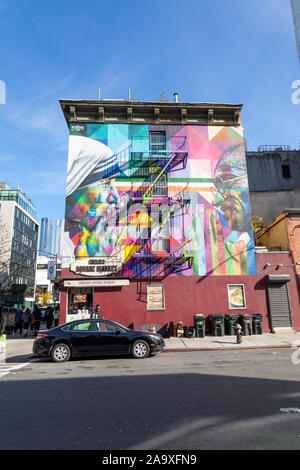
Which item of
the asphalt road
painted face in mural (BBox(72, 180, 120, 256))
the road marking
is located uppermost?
painted face in mural (BBox(72, 180, 120, 256))

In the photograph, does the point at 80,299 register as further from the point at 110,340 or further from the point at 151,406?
the point at 151,406

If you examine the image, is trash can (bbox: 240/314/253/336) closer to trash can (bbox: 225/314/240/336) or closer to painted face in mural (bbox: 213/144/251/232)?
trash can (bbox: 225/314/240/336)

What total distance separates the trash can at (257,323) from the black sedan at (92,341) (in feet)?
25.5

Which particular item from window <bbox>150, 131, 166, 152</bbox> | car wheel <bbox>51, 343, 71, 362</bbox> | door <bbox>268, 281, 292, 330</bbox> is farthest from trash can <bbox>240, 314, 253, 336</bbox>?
window <bbox>150, 131, 166, 152</bbox>

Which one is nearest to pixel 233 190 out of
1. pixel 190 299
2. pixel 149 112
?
pixel 190 299

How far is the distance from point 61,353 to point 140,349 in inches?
111

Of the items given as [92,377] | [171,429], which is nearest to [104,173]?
[92,377]

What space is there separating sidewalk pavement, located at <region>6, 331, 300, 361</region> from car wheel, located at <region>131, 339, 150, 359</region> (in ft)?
7.23

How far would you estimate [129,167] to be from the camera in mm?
18672

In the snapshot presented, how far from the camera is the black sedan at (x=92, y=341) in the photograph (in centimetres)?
1042

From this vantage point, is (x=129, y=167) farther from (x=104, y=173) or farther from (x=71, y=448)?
(x=71, y=448)

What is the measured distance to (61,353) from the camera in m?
→ 10.4

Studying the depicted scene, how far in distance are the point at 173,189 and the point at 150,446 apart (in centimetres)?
1582

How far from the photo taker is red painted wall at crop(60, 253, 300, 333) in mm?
16766
